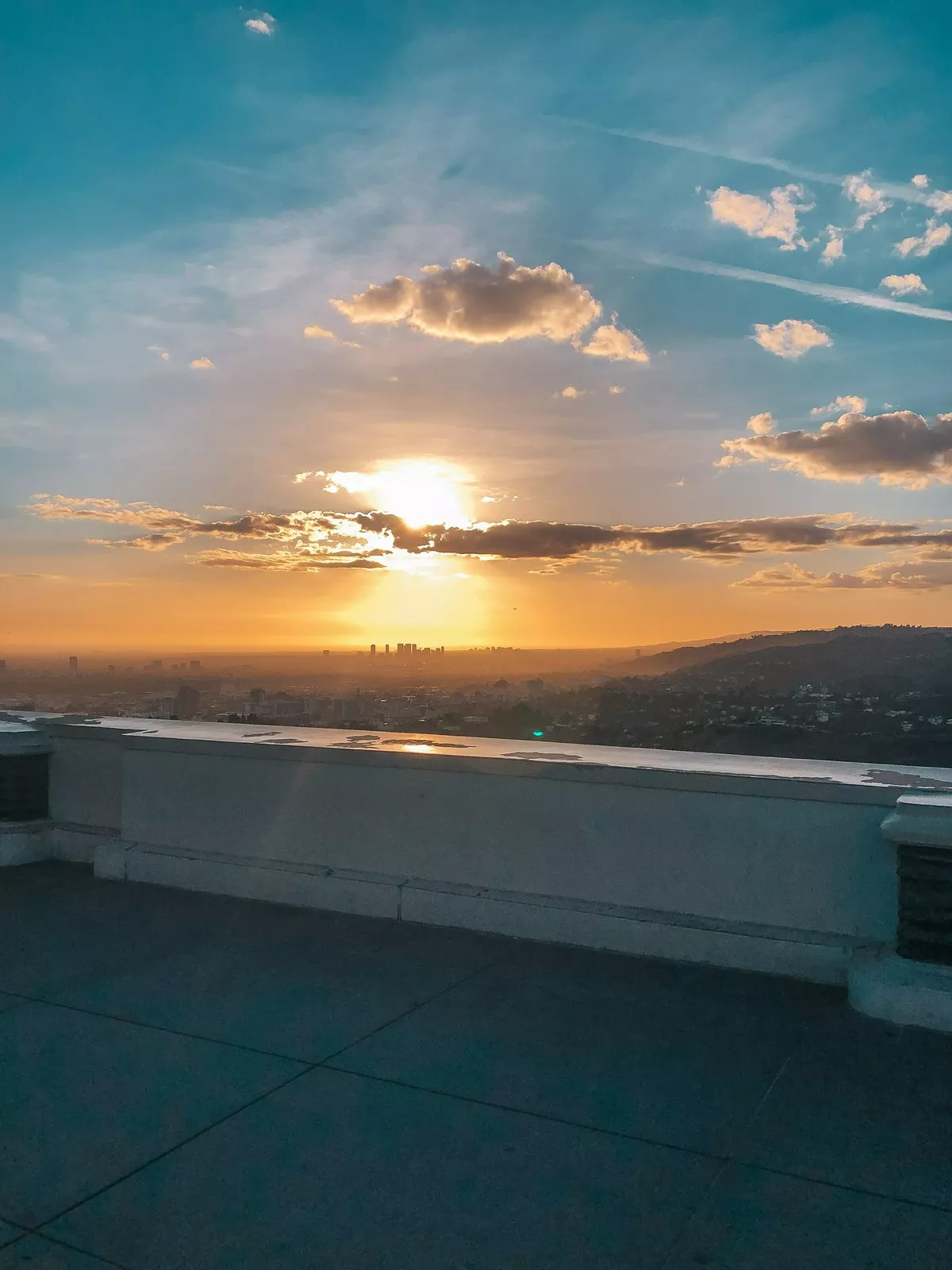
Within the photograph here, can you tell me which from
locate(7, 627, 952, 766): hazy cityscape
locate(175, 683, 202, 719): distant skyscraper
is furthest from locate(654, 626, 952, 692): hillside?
locate(175, 683, 202, 719): distant skyscraper

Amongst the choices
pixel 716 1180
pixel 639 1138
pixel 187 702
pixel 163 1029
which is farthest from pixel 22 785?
pixel 716 1180

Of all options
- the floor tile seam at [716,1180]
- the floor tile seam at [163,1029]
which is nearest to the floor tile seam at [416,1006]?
the floor tile seam at [163,1029]

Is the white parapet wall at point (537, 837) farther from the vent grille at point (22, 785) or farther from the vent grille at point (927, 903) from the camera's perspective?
the vent grille at point (22, 785)

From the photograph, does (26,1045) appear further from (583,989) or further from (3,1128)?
(583,989)

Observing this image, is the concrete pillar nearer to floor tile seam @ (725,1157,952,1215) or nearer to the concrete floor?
the concrete floor

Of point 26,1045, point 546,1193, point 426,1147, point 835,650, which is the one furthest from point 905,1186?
point 835,650

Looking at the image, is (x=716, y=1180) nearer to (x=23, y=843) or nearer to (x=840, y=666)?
(x=23, y=843)
